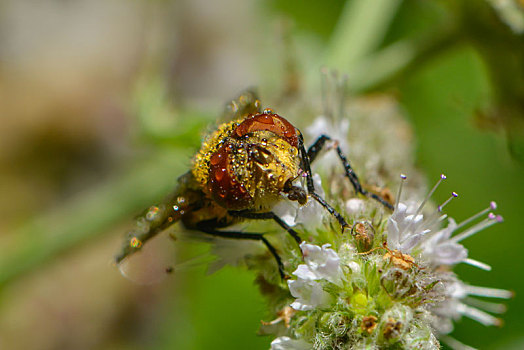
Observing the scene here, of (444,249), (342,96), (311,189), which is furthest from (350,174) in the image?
(342,96)

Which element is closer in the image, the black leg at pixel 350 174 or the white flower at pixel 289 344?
the white flower at pixel 289 344

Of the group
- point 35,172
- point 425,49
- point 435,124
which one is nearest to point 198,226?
point 425,49

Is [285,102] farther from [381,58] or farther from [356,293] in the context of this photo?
[356,293]

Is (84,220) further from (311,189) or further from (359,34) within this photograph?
(311,189)

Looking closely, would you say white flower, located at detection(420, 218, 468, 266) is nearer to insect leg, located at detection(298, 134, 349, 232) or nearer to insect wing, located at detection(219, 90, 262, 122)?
insect leg, located at detection(298, 134, 349, 232)

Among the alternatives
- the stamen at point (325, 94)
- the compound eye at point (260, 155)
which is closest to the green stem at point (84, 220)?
the stamen at point (325, 94)

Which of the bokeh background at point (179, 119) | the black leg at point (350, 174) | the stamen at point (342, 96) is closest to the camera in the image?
the black leg at point (350, 174)

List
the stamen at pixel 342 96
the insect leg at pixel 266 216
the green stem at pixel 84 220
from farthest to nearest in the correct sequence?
1. the green stem at pixel 84 220
2. the stamen at pixel 342 96
3. the insect leg at pixel 266 216

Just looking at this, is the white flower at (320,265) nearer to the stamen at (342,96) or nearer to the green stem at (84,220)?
the stamen at (342,96)
